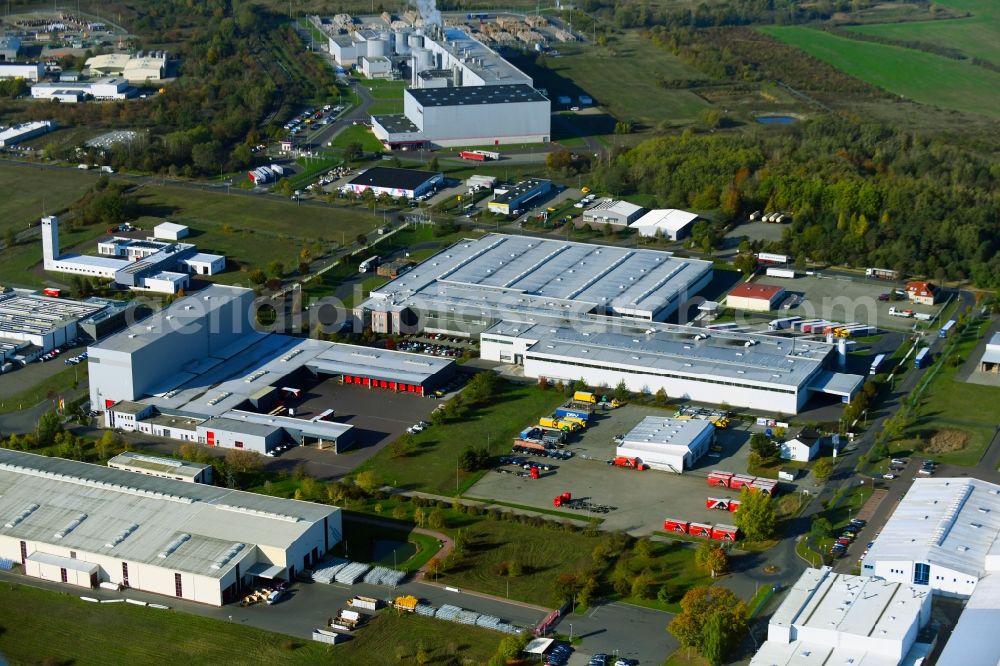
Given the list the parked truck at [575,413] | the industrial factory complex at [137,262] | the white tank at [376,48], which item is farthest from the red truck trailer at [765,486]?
the white tank at [376,48]

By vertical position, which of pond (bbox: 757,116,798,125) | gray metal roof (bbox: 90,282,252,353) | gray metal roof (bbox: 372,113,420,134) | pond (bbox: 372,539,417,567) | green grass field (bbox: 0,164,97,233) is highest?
gray metal roof (bbox: 372,113,420,134)

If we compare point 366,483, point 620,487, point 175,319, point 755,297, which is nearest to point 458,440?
point 366,483

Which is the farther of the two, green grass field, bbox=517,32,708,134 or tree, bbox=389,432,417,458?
green grass field, bbox=517,32,708,134

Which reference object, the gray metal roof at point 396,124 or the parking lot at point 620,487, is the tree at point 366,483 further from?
the gray metal roof at point 396,124

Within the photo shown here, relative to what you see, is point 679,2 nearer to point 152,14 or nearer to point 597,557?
point 152,14

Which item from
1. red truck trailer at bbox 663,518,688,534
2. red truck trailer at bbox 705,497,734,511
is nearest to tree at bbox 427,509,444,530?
red truck trailer at bbox 663,518,688,534

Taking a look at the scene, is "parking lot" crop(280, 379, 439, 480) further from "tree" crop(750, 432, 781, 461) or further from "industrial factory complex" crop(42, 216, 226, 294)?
"industrial factory complex" crop(42, 216, 226, 294)
